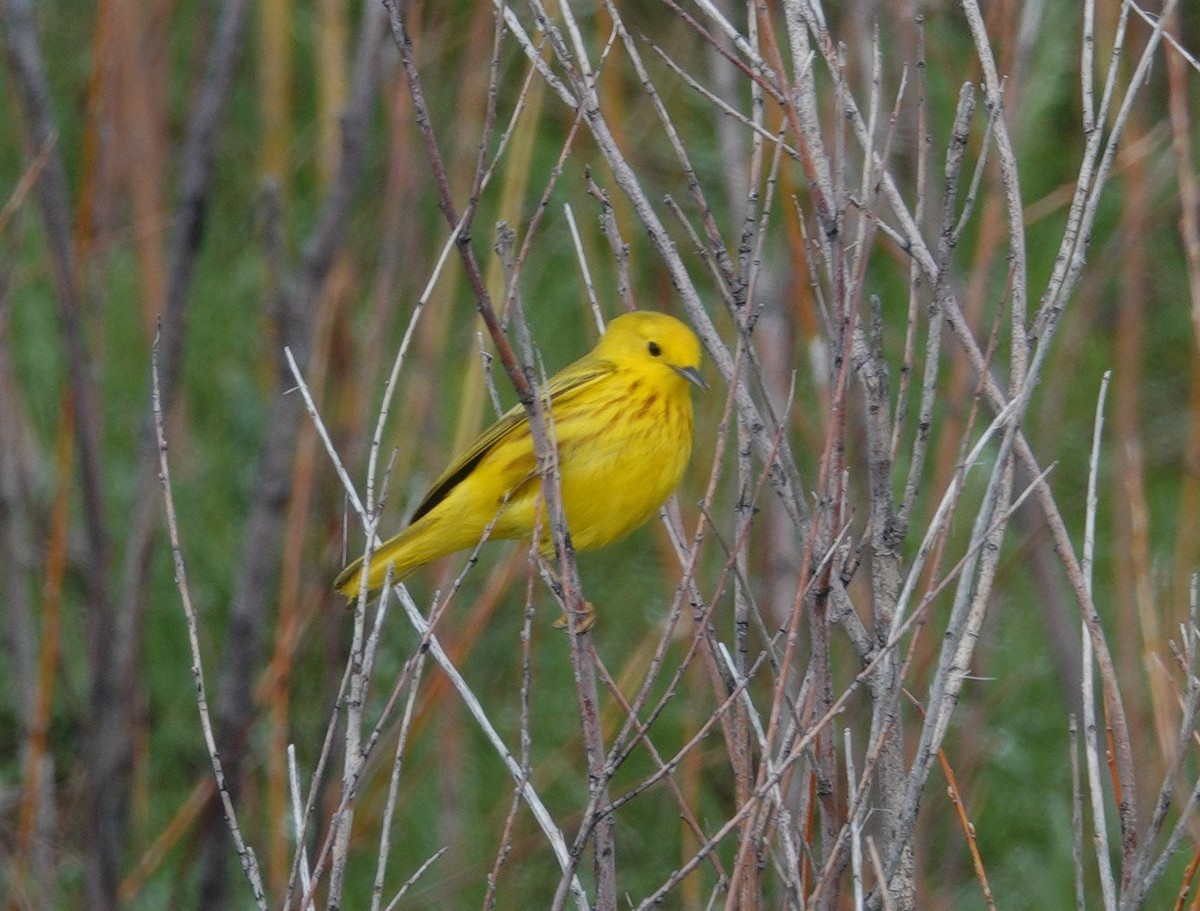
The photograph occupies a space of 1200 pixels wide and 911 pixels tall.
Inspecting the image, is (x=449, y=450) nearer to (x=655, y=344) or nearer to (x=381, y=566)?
(x=655, y=344)

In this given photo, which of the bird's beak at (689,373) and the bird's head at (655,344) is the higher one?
the bird's head at (655,344)

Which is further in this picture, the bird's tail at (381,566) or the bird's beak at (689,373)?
the bird's beak at (689,373)

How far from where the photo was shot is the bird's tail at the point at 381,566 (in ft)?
13.0

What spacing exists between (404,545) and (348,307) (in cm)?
118

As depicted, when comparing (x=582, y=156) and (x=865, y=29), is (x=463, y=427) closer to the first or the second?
(x=865, y=29)

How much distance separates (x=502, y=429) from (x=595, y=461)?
0.28 m

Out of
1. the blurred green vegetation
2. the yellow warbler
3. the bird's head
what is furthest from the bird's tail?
the bird's head

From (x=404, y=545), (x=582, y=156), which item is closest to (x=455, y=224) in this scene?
(x=404, y=545)

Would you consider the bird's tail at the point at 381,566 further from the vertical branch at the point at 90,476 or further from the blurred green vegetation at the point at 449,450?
the vertical branch at the point at 90,476

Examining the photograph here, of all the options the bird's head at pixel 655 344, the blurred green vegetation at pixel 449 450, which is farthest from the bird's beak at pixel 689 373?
the blurred green vegetation at pixel 449 450

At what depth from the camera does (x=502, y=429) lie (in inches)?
160

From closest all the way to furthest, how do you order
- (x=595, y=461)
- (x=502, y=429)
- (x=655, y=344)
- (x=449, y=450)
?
(x=502, y=429), (x=595, y=461), (x=655, y=344), (x=449, y=450)

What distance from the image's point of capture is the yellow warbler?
4145 mm

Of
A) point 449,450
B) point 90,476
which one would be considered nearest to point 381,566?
point 90,476
